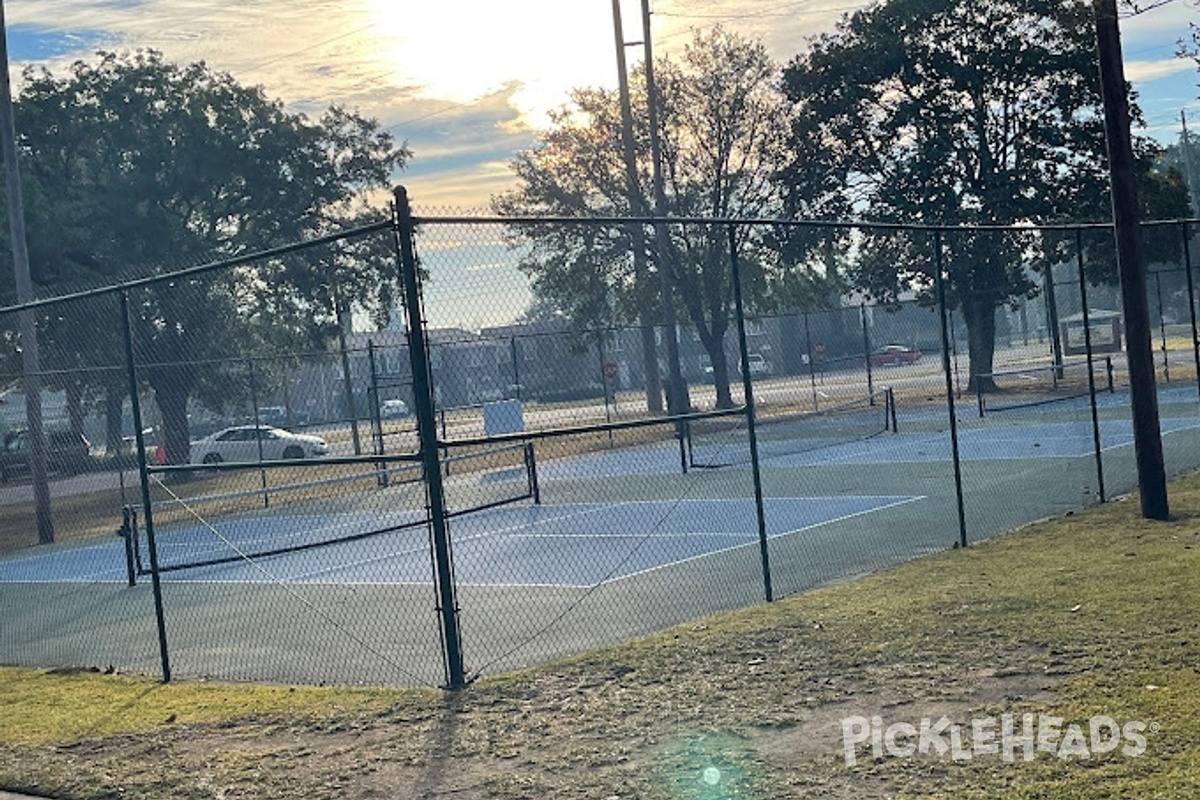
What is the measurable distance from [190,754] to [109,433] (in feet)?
63.7

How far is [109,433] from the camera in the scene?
26297 mm

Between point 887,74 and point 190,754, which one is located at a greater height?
point 887,74

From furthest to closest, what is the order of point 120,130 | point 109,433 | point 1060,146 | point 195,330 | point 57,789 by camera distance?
point 1060,146 < point 120,130 < point 195,330 < point 109,433 < point 57,789

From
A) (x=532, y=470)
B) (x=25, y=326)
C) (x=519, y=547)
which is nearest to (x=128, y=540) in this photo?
(x=519, y=547)

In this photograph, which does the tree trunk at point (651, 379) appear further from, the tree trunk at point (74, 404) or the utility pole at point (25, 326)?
the utility pole at point (25, 326)

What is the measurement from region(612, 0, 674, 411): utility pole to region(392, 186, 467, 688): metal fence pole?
50.9 feet

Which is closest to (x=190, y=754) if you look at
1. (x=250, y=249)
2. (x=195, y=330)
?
(x=195, y=330)

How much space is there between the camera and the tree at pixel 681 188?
43438 mm

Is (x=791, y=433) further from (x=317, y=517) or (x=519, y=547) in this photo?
(x=519, y=547)

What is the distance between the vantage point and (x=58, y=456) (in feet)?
83.8

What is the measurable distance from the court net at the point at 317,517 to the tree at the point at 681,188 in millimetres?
16056

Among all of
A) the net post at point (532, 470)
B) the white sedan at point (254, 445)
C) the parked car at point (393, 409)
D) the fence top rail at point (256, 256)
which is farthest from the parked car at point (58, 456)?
the fence top rail at point (256, 256)

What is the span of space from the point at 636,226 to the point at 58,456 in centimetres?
1964

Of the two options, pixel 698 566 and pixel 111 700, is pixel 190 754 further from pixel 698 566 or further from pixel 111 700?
pixel 698 566
